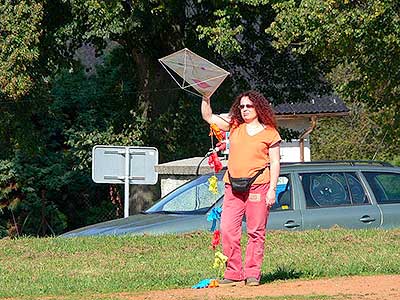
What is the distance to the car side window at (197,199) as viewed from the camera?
1434 centimetres

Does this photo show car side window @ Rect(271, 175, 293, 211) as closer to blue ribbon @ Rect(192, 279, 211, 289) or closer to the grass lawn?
the grass lawn

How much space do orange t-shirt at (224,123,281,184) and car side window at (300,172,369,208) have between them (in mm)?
5192

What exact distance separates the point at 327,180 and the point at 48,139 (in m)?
12.5

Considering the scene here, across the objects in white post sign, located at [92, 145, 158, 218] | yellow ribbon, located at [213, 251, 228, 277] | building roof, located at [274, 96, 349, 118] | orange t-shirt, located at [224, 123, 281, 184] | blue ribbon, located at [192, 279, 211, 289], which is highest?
building roof, located at [274, 96, 349, 118]

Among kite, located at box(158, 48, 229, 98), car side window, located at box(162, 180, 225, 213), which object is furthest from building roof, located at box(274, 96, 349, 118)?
kite, located at box(158, 48, 229, 98)

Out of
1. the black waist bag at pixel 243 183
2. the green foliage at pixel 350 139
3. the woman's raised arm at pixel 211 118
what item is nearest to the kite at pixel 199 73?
the woman's raised arm at pixel 211 118

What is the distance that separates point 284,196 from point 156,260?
10.5 feet

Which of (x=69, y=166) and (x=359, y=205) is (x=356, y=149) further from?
(x=359, y=205)

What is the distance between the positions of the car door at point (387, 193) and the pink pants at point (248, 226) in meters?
5.75

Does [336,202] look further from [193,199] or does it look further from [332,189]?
[193,199]

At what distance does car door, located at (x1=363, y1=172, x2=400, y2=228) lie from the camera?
1460 cm

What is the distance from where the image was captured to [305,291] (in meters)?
8.87

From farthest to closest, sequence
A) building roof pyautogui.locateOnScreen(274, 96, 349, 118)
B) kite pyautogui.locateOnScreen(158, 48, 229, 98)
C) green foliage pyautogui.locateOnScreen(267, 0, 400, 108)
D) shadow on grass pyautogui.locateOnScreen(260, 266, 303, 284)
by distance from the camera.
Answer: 1. building roof pyautogui.locateOnScreen(274, 96, 349, 118)
2. green foliage pyautogui.locateOnScreen(267, 0, 400, 108)
3. kite pyautogui.locateOnScreen(158, 48, 229, 98)
4. shadow on grass pyautogui.locateOnScreen(260, 266, 303, 284)

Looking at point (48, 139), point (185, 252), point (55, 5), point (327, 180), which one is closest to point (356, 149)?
point (48, 139)
